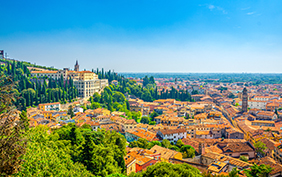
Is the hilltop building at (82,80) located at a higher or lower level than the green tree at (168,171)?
higher

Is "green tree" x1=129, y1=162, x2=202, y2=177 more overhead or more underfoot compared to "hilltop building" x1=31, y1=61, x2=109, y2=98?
more underfoot

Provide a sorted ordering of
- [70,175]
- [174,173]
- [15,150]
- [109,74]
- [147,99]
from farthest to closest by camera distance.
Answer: [109,74] → [147,99] → [174,173] → [70,175] → [15,150]

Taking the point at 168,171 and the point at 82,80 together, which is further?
the point at 82,80

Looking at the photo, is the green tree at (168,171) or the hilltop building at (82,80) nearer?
the green tree at (168,171)

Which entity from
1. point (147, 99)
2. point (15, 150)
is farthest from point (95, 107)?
point (15, 150)

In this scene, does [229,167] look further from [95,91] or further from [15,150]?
[95,91]

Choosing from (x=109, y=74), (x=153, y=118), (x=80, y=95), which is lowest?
(x=153, y=118)

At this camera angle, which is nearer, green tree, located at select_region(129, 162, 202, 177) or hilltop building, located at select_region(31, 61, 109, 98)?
green tree, located at select_region(129, 162, 202, 177)

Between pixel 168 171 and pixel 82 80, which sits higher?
pixel 82 80
